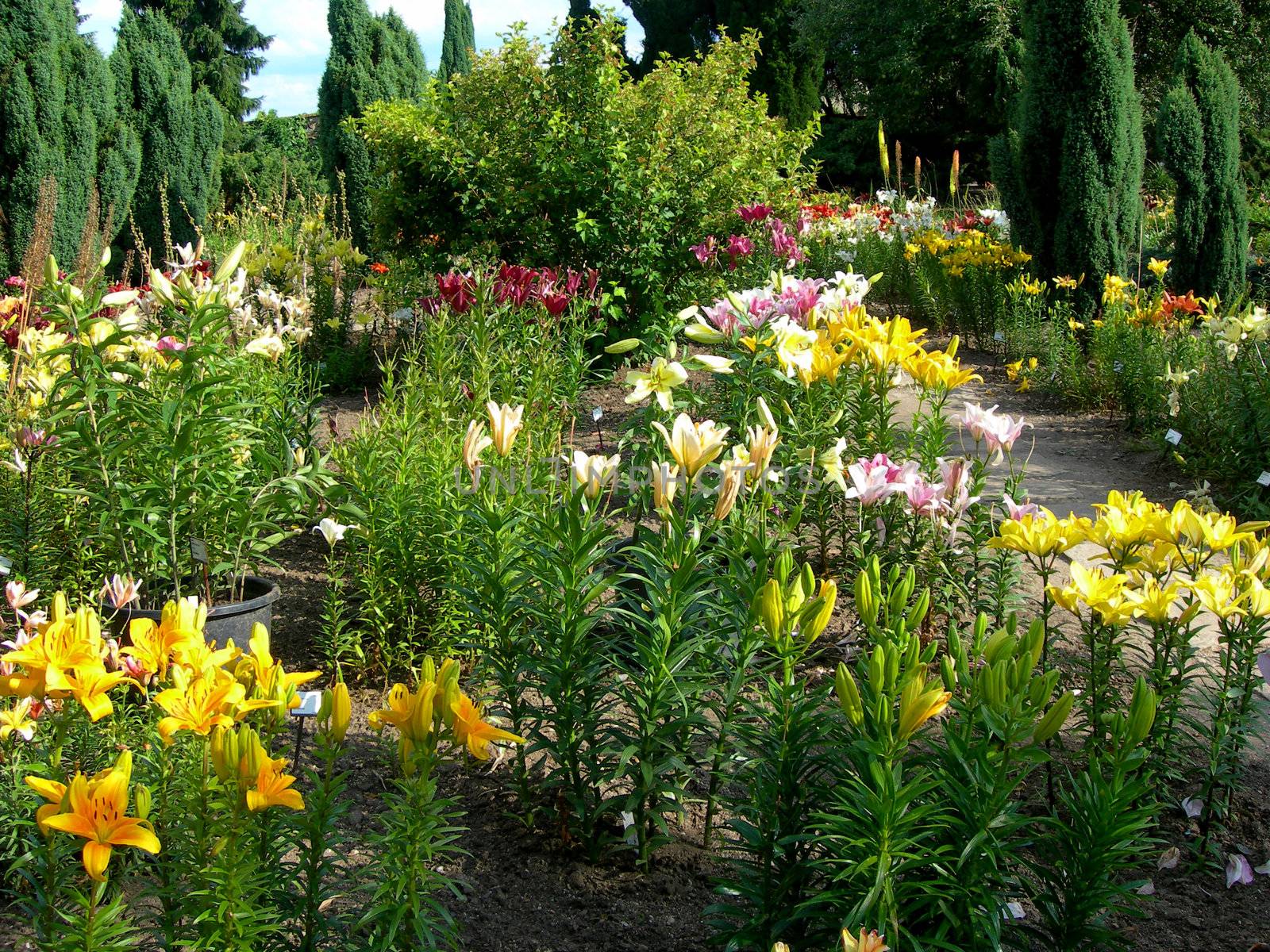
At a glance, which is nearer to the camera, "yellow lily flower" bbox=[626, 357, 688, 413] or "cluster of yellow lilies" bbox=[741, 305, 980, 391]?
"yellow lily flower" bbox=[626, 357, 688, 413]

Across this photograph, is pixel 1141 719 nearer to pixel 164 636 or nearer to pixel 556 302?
pixel 164 636

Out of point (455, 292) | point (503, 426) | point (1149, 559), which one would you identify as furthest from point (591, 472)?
point (455, 292)

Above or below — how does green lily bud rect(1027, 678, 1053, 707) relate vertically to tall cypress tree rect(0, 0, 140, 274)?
below

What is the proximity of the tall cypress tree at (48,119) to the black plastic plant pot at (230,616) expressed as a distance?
619 cm

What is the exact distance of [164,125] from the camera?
10.8 m

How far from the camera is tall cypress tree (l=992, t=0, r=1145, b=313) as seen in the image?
25.3 feet

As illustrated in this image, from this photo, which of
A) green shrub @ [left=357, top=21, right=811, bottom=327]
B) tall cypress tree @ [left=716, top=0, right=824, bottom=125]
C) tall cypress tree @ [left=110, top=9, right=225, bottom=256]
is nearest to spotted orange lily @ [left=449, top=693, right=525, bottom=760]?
green shrub @ [left=357, top=21, right=811, bottom=327]

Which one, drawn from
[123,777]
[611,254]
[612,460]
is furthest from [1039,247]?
[123,777]

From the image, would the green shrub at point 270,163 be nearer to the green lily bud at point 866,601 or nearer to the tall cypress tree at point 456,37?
the tall cypress tree at point 456,37

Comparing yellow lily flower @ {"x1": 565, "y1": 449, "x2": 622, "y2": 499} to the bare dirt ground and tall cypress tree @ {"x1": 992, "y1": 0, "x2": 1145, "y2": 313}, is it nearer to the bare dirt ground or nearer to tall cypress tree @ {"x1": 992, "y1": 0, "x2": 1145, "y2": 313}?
the bare dirt ground

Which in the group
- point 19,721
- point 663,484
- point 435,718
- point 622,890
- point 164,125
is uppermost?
point 164,125

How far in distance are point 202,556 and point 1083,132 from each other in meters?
7.42

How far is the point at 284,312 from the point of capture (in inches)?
264

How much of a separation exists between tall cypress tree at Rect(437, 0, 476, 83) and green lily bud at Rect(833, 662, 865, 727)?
78.5 feet
